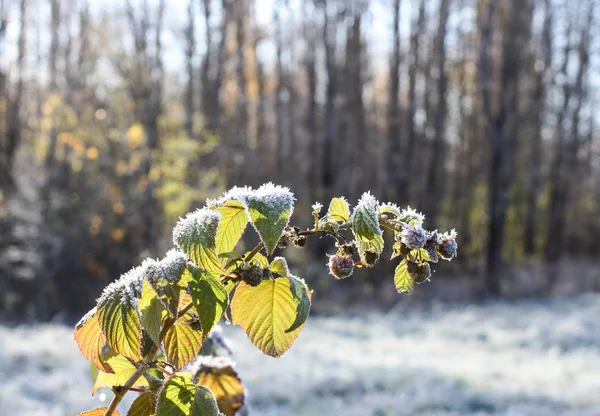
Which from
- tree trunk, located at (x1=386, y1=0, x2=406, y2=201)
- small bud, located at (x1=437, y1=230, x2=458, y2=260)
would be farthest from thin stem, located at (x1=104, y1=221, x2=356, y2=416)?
tree trunk, located at (x1=386, y1=0, x2=406, y2=201)

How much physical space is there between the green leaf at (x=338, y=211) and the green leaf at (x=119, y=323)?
0.33 meters

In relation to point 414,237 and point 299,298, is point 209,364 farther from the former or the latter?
point 414,237

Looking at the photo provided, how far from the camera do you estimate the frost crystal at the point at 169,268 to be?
0.86 meters

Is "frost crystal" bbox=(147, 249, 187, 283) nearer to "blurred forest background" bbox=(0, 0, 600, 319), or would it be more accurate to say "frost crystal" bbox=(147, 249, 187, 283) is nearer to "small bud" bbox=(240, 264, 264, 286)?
"small bud" bbox=(240, 264, 264, 286)

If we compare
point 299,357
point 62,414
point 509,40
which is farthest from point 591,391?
point 509,40

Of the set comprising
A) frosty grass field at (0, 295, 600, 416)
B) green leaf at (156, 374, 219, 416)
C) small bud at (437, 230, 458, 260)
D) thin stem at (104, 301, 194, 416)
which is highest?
frosty grass field at (0, 295, 600, 416)

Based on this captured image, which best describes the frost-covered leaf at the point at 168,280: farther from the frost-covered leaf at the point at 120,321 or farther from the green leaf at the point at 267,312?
the green leaf at the point at 267,312

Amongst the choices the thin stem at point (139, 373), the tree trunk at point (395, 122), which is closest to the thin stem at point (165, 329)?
the thin stem at point (139, 373)

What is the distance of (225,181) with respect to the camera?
45.6 feet

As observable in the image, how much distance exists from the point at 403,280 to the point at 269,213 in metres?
0.29

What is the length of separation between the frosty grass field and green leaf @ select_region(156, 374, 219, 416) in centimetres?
151

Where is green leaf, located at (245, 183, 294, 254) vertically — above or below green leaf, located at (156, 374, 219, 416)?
above

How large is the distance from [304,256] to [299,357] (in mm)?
6852

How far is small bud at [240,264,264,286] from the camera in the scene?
92 cm
